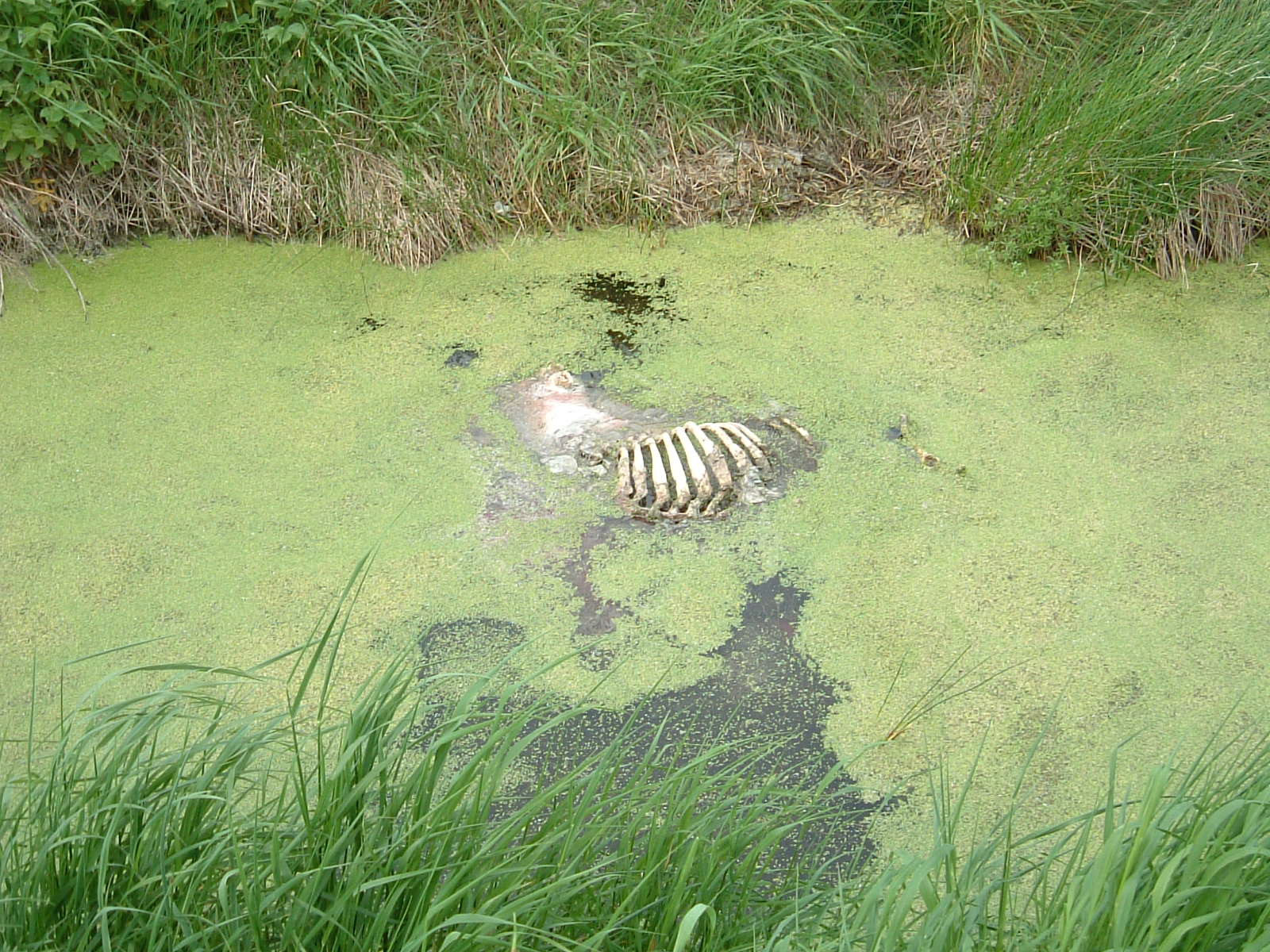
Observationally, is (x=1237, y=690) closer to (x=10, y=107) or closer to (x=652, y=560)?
(x=652, y=560)

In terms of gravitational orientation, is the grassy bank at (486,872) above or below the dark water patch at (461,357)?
above

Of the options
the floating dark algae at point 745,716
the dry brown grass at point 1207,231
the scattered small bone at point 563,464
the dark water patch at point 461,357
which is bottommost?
the floating dark algae at point 745,716

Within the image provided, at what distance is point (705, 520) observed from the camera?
277cm

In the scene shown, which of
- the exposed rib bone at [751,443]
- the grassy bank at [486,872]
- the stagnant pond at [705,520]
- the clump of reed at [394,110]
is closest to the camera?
the grassy bank at [486,872]

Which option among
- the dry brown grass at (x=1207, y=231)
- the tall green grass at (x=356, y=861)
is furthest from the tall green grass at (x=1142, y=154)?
the tall green grass at (x=356, y=861)

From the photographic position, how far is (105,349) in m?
3.22

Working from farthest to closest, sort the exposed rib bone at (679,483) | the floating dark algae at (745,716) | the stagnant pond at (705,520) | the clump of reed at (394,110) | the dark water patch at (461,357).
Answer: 1. the clump of reed at (394,110)
2. the dark water patch at (461,357)
3. the exposed rib bone at (679,483)
4. the stagnant pond at (705,520)
5. the floating dark algae at (745,716)

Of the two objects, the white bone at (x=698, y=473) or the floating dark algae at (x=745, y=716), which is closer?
the floating dark algae at (x=745, y=716)

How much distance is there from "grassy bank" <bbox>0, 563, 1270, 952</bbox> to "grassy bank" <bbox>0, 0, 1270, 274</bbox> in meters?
2.00

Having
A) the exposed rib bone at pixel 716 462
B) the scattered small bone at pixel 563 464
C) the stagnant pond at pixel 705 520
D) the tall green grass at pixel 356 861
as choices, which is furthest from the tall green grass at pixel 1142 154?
the tall green grass at pixel 356 861

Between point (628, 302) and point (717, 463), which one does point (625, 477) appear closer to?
point (717, 463)

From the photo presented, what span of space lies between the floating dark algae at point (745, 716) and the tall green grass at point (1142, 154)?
4.79 ft

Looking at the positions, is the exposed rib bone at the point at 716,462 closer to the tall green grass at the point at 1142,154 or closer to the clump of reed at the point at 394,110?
the clump of reed at the point at 394,110

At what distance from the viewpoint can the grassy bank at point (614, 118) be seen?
3.31 m
